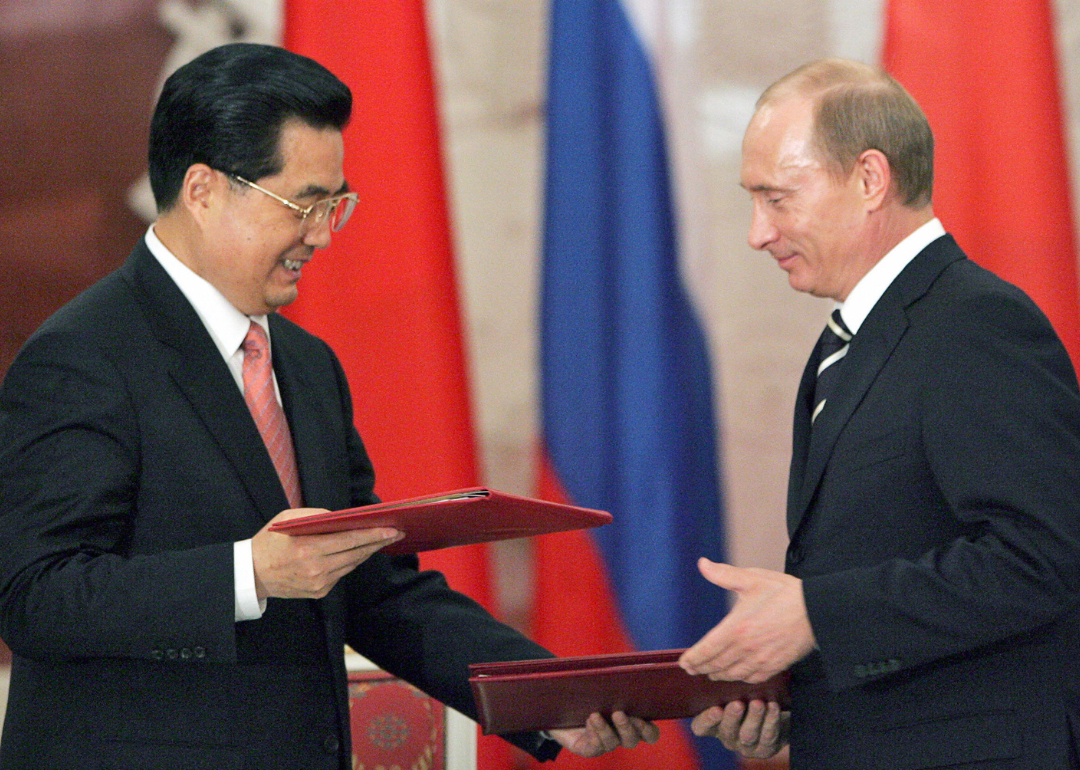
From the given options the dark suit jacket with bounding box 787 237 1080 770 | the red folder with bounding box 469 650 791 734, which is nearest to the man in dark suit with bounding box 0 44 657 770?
the red folder with bounding box 469 650 791 734

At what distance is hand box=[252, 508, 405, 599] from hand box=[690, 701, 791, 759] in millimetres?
643

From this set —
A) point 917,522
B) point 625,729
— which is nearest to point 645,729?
point 625,729

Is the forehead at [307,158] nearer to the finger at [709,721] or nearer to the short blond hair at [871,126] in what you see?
the short blond hair at [871,126]

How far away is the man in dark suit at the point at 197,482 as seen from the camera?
1604 mm

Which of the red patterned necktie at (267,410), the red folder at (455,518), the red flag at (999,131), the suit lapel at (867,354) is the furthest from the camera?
the red flag at (999,131)

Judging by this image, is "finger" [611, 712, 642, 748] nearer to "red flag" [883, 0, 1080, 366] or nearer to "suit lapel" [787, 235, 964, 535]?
"suit lapel" [787, 235, 964, 535]

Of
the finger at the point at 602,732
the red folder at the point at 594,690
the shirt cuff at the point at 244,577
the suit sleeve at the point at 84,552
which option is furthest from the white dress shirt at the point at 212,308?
the finger at the point at 602,732

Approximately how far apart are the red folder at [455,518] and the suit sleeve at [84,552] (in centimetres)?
21

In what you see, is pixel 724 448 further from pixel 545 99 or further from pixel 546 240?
pixel 545 99

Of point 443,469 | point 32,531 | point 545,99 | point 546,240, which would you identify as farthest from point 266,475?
point 545,99

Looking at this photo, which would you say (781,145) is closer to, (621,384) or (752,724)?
(752,724)

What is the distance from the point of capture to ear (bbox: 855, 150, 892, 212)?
1.79m

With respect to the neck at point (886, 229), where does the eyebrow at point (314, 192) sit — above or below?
above

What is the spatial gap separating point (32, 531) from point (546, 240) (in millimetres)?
1532
